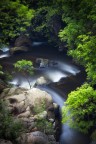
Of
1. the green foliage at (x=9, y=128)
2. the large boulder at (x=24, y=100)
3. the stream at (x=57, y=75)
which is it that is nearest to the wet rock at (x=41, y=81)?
the stream at (x=57, y=75)

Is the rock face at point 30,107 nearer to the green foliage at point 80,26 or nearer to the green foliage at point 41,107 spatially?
the green foliage at point 41,107

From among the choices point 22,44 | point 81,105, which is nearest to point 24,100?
point 81,105

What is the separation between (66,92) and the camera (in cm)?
2534

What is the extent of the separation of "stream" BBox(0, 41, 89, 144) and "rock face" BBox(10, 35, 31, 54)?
897 millimetres

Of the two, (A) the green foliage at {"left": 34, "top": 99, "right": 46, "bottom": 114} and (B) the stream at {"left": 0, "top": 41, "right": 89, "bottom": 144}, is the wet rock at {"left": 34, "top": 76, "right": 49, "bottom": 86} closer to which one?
(B) the stream at {"left": 0, "top": 41, "right": 89, "bottom": 144}

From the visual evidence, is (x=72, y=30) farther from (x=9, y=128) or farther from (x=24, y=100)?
(x=9, y=128)

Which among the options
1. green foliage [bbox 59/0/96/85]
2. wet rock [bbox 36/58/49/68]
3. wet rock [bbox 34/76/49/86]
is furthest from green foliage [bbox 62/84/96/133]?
wet rock [bbox 36/58/49/68]

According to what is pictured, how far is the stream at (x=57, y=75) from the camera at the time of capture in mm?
20344

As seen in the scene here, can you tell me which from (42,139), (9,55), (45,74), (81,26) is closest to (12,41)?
(9,55)

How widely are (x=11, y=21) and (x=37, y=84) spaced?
1189 centimetres

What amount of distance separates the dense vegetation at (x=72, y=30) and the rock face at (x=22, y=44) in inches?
78.6

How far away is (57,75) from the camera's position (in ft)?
96.2

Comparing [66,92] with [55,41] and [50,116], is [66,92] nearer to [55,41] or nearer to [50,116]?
[50,116]

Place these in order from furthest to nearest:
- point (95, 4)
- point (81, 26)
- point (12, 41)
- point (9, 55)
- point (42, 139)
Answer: point (12, 41) → point (9, 55) → point (81, 26) → point (95, 4) → point (42, 139)
